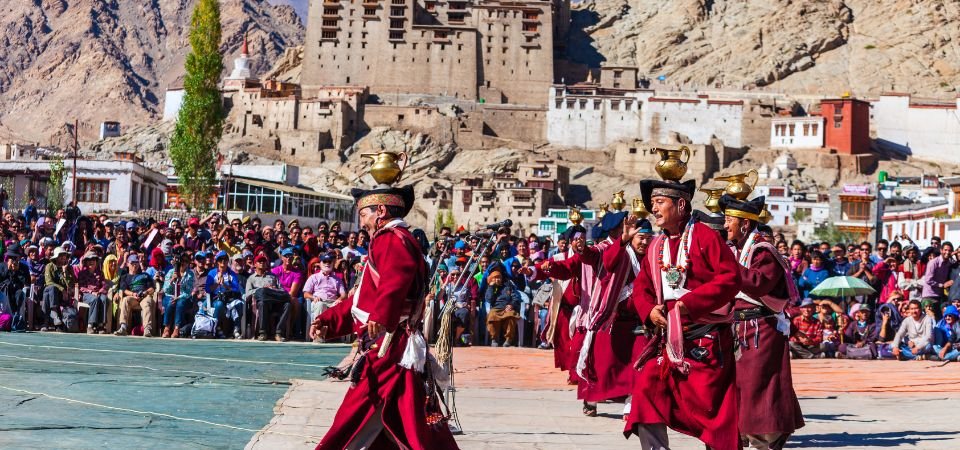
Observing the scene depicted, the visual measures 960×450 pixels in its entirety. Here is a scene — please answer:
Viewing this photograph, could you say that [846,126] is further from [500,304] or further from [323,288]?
[323,288]

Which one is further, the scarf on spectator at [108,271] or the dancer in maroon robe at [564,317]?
the scarf on spectator at [108,271]

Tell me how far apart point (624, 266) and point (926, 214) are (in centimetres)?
4577

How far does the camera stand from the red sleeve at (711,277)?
23.3 ft

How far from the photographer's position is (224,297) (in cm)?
1744

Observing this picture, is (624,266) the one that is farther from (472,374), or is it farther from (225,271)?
(225,271)

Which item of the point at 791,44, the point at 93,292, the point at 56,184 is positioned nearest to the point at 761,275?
the point at 93,292

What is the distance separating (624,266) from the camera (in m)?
9.82

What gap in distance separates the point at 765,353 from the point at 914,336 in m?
9.55

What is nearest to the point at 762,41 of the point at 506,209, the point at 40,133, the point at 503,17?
the point at 503,17

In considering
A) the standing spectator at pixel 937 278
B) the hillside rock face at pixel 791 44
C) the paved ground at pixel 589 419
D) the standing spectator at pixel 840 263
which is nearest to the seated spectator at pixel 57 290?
the paved ground at pixel 589 419

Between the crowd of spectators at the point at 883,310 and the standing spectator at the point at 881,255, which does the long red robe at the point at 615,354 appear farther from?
the standing spectator at the point at 881,255

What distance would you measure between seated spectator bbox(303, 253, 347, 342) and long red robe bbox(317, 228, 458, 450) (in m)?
10.1

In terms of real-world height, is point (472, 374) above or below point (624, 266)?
below

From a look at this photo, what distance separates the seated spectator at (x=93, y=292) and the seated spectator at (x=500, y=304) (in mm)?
4926
